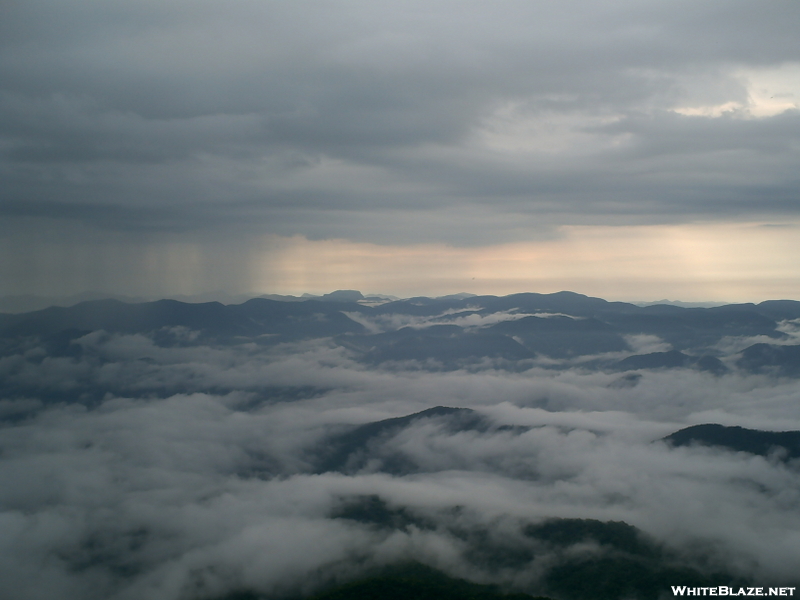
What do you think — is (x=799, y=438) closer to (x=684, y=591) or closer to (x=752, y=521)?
(x=752, y=521)

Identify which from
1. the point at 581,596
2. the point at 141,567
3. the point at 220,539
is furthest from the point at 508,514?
the point at 141,567

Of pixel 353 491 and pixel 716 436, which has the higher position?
pixel 716 436

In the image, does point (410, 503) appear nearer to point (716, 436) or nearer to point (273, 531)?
point (273, 531)

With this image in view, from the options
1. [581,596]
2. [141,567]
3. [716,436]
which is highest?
[716,436]

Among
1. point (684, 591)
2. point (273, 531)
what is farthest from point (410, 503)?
point (684, 591)

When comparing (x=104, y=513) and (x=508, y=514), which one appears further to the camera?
(x=104, y=513)

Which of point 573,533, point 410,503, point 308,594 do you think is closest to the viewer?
point 308,594

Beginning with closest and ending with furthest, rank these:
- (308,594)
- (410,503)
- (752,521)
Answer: (308,594)
(752,521)
(410,503)
